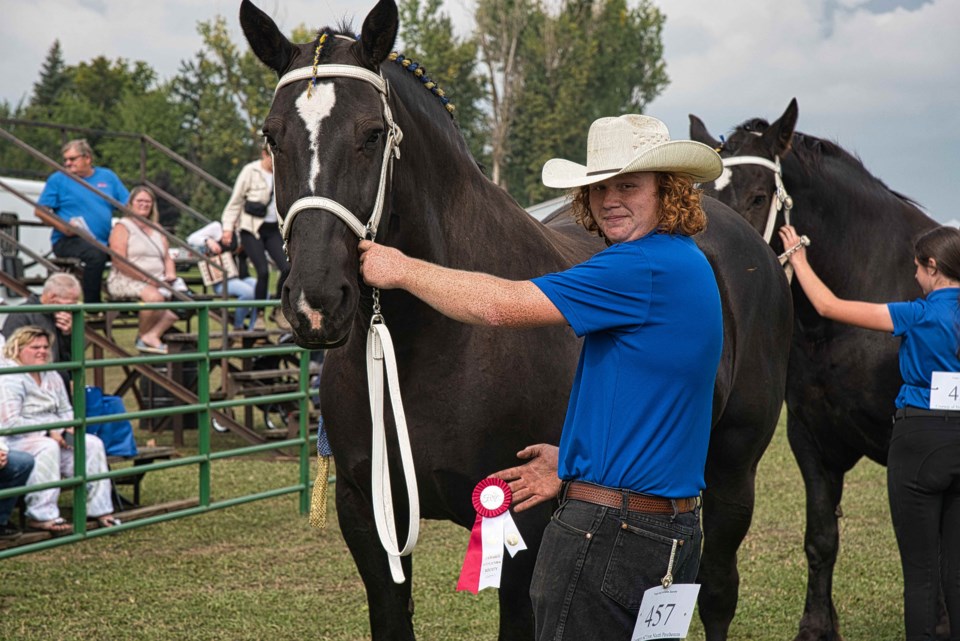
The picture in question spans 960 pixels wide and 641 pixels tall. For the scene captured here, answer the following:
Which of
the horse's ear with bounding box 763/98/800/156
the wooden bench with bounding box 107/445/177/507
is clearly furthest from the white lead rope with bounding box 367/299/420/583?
the wooden bench with bounding box 107/445/177/507

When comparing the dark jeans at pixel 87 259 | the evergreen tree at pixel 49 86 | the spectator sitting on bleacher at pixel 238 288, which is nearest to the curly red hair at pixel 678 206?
the dark jeans at pixel 87 259

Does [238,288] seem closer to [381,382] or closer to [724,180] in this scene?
[724,180]

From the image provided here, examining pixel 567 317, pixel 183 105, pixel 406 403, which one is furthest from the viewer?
pixel 183 105

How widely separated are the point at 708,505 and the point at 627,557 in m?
2.40

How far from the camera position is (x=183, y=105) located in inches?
2542

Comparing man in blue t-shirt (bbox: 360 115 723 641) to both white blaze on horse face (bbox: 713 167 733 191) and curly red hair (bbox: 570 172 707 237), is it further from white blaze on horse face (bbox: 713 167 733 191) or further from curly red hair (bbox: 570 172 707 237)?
white blaze on horse face (bbox: 713 167 733 191)

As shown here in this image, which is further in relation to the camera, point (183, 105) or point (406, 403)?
point (183, 105)

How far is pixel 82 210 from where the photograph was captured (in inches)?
401

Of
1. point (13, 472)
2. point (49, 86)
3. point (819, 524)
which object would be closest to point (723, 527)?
point (819, 524)

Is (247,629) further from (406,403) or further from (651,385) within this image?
(651,385)

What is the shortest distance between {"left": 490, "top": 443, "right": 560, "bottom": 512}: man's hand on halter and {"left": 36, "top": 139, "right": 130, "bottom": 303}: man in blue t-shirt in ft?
26.1

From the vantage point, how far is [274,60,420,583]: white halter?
2648mm

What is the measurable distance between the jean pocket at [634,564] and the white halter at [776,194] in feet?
9.89

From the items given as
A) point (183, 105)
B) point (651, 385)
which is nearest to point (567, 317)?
point (651, 385)
